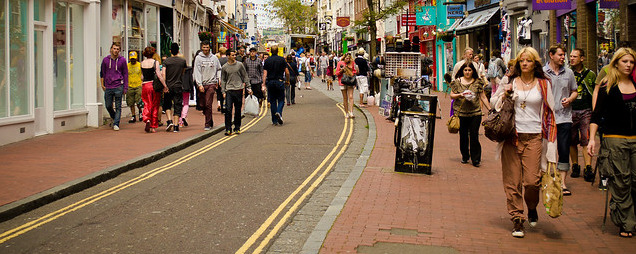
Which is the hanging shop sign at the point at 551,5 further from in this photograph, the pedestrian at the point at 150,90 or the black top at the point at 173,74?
the pedestrian at the point at 150,90

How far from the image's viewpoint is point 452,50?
117 feet

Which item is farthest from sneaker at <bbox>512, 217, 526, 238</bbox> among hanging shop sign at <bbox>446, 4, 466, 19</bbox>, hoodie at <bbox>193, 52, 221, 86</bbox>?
hanging shop sign at <bbox>446, 4, 466, 19</bbox>

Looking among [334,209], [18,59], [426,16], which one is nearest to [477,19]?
[426,16]

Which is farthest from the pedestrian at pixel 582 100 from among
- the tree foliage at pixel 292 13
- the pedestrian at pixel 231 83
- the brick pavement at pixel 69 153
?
the tree foliage at pixel 292 13

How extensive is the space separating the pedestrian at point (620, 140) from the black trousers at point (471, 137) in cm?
424

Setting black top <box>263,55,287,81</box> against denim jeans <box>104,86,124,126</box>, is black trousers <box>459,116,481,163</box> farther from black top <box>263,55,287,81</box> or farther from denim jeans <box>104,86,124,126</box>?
denim jeans <box>104,86,124,126</box>

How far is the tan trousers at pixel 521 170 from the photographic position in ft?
22.6

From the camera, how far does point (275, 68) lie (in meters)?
18.5

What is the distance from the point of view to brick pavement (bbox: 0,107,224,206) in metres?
9.45

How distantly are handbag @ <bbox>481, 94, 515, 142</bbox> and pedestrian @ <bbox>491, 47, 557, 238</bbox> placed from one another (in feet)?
0.19

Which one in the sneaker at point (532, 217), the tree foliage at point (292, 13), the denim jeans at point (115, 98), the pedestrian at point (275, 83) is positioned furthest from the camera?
the tree foliage at point (292, 13)

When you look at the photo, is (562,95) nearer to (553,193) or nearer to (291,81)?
(553,193)

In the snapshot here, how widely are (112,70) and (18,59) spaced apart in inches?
85.4

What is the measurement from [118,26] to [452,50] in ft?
61.8
